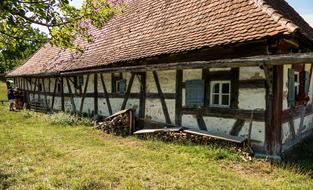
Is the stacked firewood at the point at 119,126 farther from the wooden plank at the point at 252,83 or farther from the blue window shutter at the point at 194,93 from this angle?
the wooden plank at the point at 252,83

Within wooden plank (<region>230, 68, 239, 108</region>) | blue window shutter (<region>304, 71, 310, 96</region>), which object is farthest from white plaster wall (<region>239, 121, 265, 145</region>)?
blue window shutter (<region>304, 71, 310, 96</region>)

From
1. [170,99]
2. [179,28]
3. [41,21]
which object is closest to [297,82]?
[170,99]

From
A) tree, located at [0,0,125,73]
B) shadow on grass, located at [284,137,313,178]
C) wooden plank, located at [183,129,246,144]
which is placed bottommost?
shadow on grass, located at [284,137,313,178]

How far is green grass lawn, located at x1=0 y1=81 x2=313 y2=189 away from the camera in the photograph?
5277 millimetres

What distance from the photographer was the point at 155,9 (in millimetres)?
12273

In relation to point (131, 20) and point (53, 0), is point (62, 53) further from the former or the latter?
point (53, 0)

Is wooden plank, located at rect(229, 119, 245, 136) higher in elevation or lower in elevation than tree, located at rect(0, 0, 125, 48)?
lower

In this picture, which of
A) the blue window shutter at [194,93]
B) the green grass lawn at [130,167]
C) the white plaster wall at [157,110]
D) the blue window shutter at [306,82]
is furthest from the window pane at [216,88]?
the blue window shutter at [306,82]

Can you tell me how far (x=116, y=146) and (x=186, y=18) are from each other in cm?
487

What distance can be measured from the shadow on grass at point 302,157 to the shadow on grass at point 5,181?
5.58m

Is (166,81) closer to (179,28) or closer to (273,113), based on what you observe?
(179,28)

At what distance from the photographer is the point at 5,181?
5270mm

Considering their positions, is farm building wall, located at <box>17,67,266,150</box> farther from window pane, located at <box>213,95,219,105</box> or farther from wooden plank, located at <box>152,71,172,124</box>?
window pane, located at <box>213,95,219,105</box>

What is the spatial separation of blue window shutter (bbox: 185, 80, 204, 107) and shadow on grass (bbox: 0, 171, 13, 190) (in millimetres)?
5002
